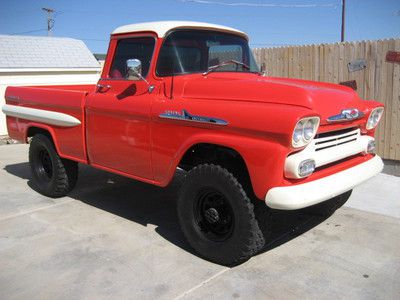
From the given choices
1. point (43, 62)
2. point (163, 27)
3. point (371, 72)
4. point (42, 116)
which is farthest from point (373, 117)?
point (43, 62)

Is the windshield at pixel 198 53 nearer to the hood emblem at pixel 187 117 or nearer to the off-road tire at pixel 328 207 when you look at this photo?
the hood emblem at pixel 187 117

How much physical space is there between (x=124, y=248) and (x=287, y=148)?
1879 mm

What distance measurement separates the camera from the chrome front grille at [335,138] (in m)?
3.43

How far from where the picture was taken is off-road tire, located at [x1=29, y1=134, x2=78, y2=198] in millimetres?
5484

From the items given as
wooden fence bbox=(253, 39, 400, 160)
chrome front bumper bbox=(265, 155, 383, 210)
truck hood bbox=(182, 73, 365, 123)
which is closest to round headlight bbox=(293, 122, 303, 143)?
truck hood bbox=(182, 73, 365, 123)

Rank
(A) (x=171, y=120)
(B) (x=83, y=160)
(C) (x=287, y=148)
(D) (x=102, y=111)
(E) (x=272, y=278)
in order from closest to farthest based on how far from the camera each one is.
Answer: (C) (x=287, y=148), (E) (x=272, y=278), (A) (x=171, y=120), (D) (x=102, y=111), (B) (x=83, y=160)

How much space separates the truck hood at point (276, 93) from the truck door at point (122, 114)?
571mm

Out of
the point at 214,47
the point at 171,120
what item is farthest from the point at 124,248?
the point at 214,47

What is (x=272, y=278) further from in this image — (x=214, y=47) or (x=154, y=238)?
(x=214, y=47)

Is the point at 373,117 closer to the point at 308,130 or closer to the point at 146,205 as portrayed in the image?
the point at 308,130

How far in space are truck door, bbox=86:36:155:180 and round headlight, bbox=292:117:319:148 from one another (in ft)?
4.98

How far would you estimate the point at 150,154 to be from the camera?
408 cm

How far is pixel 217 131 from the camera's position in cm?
348

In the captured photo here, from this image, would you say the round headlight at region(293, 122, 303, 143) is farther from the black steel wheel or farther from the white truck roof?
the white truck roof
